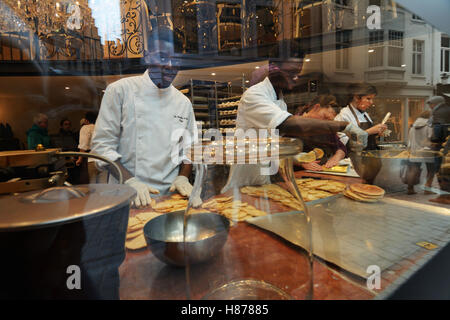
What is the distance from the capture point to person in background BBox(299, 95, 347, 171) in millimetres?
1000

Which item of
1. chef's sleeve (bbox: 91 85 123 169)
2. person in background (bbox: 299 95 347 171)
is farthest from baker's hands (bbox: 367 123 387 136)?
chef's sleeve (bbox: 91 85 123 169)

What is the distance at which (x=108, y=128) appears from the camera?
0.60 metres

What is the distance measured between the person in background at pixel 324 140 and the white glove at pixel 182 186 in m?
0.52

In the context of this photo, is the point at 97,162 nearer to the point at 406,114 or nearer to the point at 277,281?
the point at 277,281

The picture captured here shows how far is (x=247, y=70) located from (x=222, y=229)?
2.00 feet

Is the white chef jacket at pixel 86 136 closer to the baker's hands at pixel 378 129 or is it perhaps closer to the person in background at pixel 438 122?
the baker's hands at pixel 378 129

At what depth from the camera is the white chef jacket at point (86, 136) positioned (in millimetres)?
505

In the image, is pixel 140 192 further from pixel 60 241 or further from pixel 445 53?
pixel 445 53

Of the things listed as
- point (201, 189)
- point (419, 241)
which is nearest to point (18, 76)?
point (201, 189)

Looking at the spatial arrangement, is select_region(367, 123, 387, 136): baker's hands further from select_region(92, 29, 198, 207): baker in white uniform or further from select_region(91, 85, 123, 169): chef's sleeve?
select_region(91, 85, 123, 169): chef's sleeve

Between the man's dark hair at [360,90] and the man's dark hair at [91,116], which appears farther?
the man's dark hair at [360,90]

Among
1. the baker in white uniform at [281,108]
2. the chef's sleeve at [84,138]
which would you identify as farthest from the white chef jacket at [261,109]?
the chef's sleeve at [84,138]
